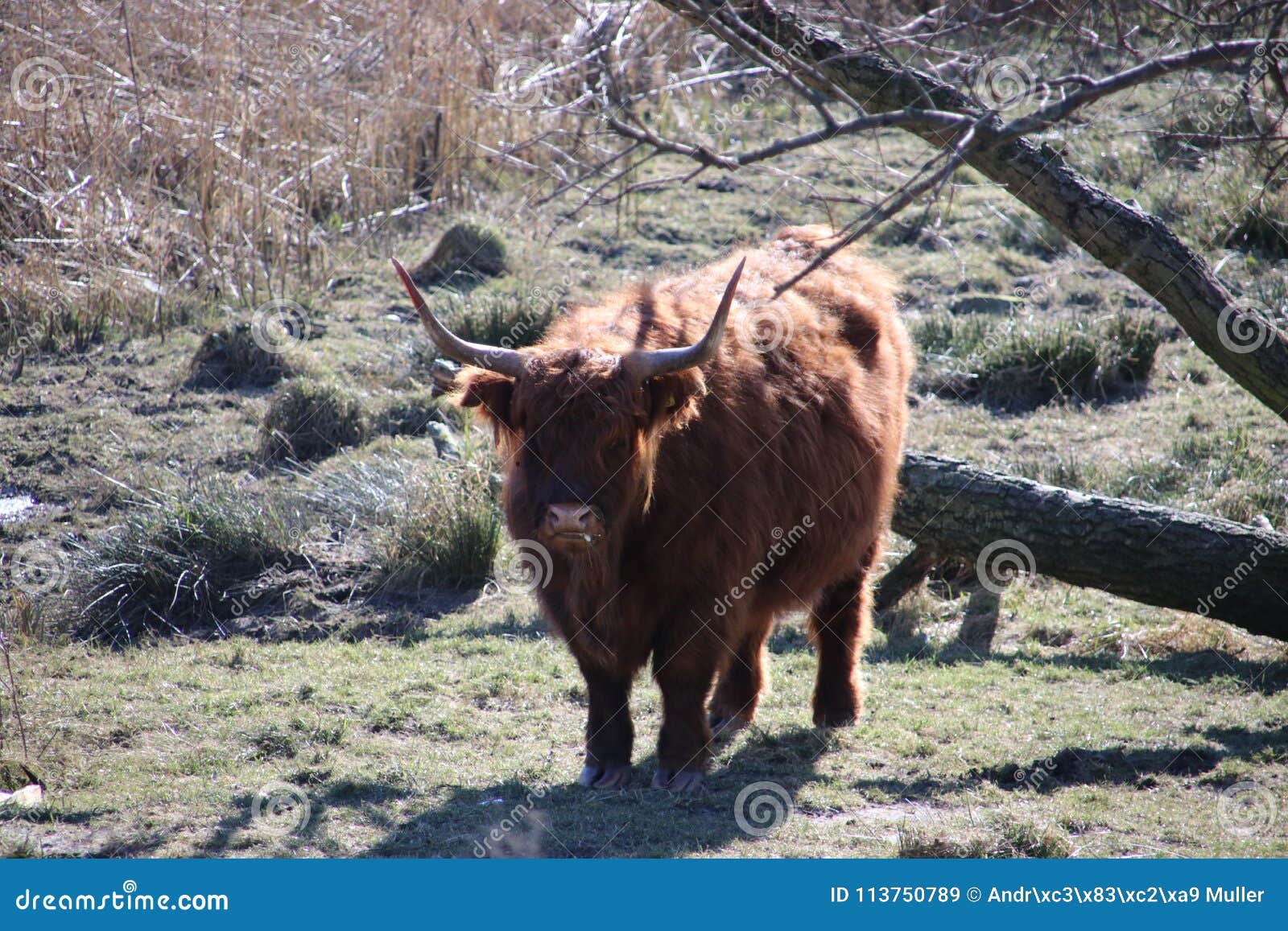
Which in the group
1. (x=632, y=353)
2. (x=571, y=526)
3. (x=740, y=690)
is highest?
(x=632, y=353)

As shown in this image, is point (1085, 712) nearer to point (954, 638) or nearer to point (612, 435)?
point (954, 638)

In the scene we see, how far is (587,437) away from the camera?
445 centimetres

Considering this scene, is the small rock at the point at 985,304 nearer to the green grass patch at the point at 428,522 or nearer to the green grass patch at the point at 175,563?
the green grass patch at the point at 428,522

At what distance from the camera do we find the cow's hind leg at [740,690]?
5.72m

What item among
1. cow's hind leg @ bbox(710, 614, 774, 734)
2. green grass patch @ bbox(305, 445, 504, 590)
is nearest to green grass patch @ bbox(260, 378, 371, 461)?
green grass patch @ bbox(305, 445, 504, 590)

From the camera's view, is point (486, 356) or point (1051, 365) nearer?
point (486, 356)

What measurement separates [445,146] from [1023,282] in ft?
17.6

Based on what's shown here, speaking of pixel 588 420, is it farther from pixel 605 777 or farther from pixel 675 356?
pixel 605 777

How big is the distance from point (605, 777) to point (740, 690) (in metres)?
1.04

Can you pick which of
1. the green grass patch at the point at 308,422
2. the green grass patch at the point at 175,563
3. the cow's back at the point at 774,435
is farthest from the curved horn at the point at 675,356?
the green grass patch at the point at 308,422

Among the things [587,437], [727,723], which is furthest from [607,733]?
[587,437]

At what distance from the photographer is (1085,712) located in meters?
5.73

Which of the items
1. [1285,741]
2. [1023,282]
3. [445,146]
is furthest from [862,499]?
[445,146]

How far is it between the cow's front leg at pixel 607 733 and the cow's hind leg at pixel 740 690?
0.83m
